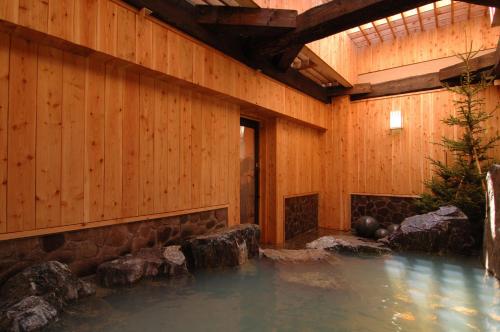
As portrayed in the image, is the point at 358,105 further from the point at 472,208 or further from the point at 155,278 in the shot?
the point at 155,278

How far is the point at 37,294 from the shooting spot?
221 centimetres

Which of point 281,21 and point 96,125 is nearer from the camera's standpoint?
point 96,125

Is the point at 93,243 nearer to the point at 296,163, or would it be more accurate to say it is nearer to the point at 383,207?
the point at 296,163

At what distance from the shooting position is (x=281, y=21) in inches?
143

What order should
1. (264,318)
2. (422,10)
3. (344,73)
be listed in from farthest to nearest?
1. (344,73)
2. (422,10)
3. (264,318)

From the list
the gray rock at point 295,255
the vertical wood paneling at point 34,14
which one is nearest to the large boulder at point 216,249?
the gray rock at point 295,255

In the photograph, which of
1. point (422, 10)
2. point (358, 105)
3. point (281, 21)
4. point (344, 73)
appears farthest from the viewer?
point (358, 105)

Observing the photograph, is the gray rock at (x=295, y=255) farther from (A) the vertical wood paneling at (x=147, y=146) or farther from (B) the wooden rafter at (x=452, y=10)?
(B) the wooden rafter at (x=452, y=10)

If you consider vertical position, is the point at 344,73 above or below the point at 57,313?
above

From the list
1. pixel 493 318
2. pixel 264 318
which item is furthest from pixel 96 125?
pixel 493 318

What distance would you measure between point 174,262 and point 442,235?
14.0 feet

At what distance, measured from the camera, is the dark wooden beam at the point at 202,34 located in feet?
10.6

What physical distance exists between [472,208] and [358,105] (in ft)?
11.1

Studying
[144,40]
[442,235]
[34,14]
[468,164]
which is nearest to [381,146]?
[468,164]
